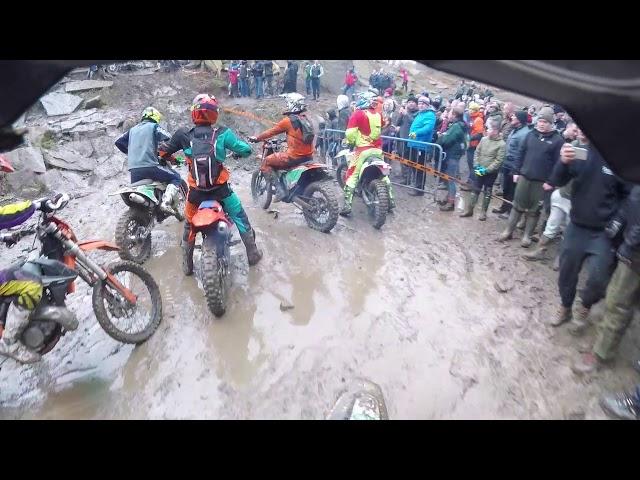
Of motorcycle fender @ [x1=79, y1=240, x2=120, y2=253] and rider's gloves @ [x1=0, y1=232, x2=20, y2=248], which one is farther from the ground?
rider's gloves @ [x1=0, y1=232, x2=20, y2=248]

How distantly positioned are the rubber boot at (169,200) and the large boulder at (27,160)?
4196mm

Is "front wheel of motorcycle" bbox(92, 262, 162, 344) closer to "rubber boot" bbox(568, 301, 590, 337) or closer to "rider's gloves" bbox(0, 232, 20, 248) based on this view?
"rider's gloves" bbox(0, 232, 20, 248)

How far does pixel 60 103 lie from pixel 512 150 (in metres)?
11.1

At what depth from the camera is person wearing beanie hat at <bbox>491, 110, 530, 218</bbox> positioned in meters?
5.59

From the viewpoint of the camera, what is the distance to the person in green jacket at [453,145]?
6.66 metres

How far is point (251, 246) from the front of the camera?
491 cm

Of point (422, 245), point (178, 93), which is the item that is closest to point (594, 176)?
point (422, 245)

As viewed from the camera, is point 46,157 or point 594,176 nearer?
point 594,176

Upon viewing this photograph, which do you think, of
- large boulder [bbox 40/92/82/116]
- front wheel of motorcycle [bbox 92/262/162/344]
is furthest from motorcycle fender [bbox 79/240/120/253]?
large boulder [bbox 40/92/82/116]

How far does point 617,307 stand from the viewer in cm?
309

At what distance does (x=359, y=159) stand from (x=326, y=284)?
2.27 metres

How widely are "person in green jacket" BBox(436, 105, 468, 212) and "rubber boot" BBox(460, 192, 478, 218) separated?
1.03 feet
